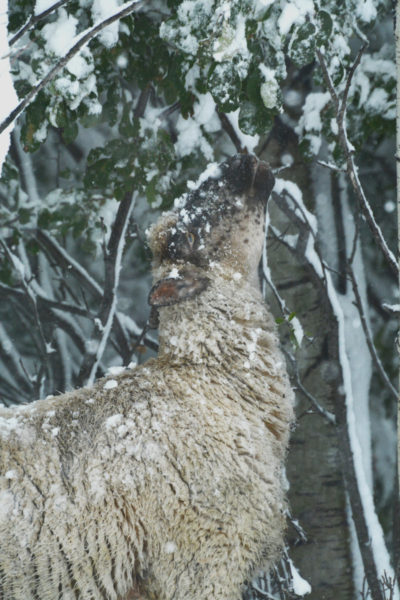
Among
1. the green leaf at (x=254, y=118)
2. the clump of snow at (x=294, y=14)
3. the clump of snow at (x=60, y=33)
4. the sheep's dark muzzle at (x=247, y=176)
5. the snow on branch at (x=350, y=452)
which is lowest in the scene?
the snow on branch at (x=350, y=452)

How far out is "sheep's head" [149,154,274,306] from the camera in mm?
2793

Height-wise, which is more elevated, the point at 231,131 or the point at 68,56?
the point at 231,131

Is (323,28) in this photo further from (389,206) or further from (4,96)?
(389,206)

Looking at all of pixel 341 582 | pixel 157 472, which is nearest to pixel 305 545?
pixel 341 582

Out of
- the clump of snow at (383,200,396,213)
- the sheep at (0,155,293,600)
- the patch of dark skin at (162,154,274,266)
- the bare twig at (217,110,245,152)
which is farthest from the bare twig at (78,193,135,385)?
the clump of snow at (383,200,396,213)

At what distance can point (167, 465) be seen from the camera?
7.31 feet

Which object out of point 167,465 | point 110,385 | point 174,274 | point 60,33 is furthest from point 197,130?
point 167,465

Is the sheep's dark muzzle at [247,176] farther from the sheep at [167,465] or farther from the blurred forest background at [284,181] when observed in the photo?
the sheep at [167,465]

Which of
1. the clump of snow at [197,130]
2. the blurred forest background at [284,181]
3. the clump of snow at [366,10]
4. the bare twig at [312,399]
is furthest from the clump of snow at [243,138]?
the bare twig at [312,399]

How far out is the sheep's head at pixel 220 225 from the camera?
2.79m

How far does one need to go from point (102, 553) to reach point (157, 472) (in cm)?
33

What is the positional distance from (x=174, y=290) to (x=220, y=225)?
0.42 meters

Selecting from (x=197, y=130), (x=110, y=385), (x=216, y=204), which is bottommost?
(x=110, y=385)

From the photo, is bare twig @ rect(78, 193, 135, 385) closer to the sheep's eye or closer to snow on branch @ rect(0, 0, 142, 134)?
the sheep's eye
